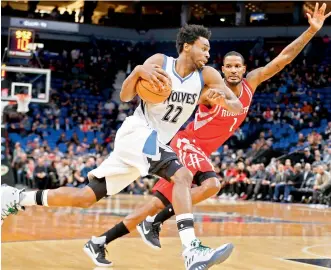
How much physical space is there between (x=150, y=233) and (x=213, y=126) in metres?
1.13

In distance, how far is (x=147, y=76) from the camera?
181 inches

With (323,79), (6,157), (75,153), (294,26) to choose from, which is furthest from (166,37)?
(6,157)

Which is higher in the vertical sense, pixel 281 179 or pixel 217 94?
pixel 217 94

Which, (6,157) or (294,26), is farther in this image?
(294,26)

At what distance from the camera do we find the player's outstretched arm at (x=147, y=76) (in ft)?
15.0

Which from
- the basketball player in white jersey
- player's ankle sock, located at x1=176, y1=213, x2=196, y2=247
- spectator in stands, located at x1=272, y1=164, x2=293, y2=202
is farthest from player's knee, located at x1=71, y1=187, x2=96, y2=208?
spectator in stands, located at x1=272, y1=164, x2=293, y2=202

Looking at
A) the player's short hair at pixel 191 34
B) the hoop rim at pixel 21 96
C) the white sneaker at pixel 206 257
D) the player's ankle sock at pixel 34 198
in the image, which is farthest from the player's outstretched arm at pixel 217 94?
the hoop rim at pixel 21 96

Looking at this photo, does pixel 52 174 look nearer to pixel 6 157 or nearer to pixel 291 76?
pixel 6 157

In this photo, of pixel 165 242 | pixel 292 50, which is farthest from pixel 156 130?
pixel 165 242

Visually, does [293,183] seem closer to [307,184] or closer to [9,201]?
[307,184]

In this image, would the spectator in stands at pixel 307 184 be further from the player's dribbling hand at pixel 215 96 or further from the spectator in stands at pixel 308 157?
the player's dribbling hand at pixel 215 96

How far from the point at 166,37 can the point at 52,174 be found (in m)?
12.6

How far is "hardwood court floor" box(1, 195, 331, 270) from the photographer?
16.8 feet

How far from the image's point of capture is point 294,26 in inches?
1107
